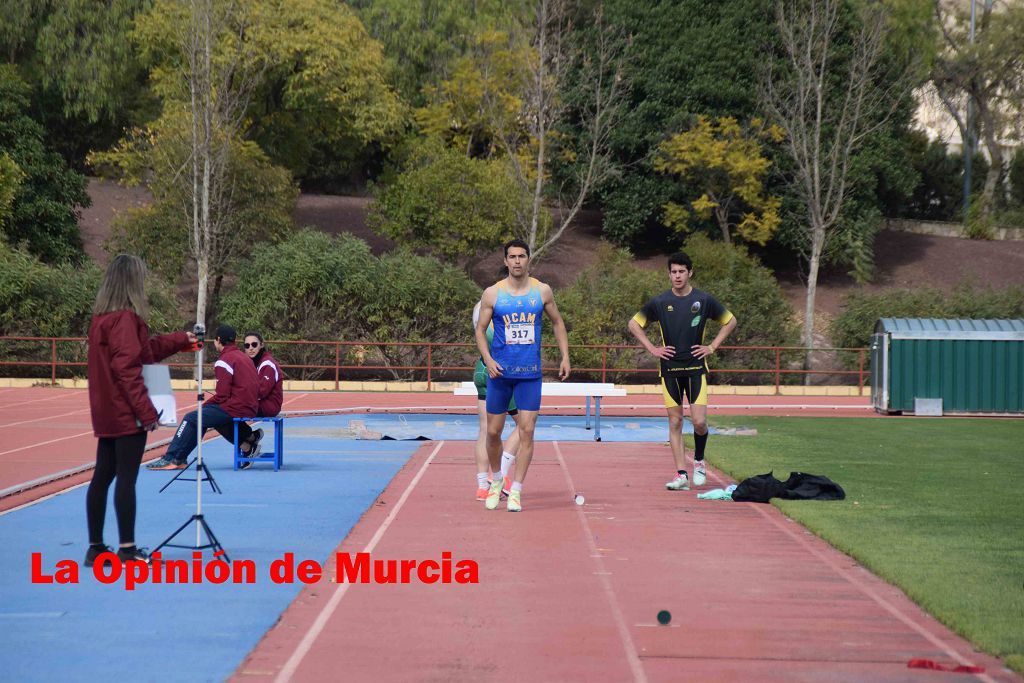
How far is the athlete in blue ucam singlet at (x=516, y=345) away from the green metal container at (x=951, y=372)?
56.9ft

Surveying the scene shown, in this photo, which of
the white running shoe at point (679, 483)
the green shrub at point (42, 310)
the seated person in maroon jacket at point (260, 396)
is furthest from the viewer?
the green shrub at point (42, 310)

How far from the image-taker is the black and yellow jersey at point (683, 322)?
38.9 ft

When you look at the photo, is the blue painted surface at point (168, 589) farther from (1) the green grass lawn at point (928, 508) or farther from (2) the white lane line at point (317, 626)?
(1) the green grass lawn at point (928, 508)

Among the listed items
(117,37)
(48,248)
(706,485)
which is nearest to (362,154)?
(117,37)

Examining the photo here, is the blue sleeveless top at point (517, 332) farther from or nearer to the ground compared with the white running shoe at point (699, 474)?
farther from the ground

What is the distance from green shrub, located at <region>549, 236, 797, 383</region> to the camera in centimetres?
3528

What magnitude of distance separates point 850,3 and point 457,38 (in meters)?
18.0

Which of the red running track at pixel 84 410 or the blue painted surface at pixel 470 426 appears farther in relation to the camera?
the blue painted surface at pixel 470 426

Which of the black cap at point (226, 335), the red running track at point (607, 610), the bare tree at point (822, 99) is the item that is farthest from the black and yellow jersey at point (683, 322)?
the bare tree at point (822, 99)

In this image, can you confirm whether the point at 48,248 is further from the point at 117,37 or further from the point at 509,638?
the point at 509,638

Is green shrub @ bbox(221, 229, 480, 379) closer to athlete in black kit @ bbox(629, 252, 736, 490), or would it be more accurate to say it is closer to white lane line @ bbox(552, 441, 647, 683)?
athlete in black kit @ bbox(629, 252, 736, 490)

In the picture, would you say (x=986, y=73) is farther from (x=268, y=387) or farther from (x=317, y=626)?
(x=317, y=626)

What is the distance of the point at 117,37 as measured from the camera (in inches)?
1994

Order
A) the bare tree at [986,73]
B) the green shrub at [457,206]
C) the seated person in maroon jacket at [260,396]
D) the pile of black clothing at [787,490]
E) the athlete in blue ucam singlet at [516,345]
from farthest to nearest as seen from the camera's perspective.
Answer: the bare tree at [986,73], the green shrub at [457,206], the seated person in maroon jacket at [260,396], the pile of black clothing at [787,490], the athlete in blue ucam singlet at [516,345]
